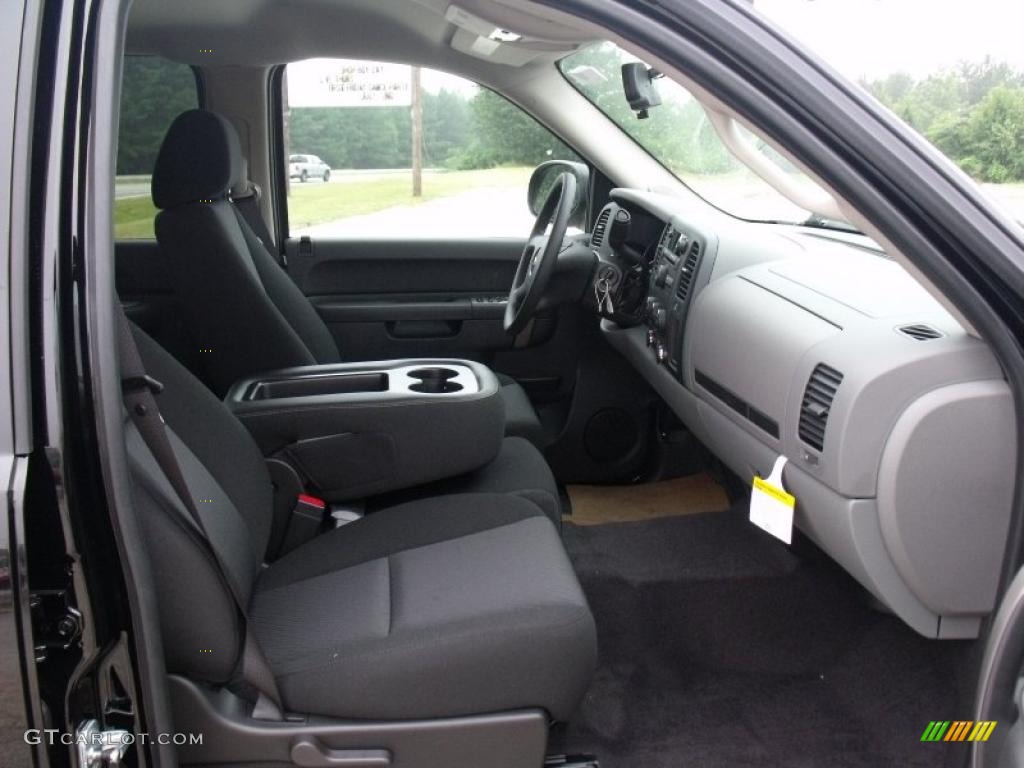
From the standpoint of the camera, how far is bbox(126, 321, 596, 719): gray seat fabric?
1185 mm

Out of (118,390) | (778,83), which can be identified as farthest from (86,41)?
(778,83)

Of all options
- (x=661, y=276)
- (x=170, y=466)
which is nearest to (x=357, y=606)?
(x=170, y=466)

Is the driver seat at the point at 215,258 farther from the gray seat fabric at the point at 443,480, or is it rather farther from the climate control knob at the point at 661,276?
the climate control knob at the point at 661,276

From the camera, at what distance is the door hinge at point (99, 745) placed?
1.00 meters

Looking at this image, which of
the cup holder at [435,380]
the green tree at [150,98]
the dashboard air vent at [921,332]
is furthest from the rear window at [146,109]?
the dashboard air vent at [921,332]

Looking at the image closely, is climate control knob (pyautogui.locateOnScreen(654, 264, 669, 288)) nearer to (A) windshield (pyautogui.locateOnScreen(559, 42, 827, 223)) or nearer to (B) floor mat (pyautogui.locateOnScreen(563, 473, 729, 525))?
(A) windshield (pyautogui.locateOnScreen(559, 42, 827, 223))

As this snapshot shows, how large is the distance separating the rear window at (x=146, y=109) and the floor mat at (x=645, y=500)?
1554 millimetres

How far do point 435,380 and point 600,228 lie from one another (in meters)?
0.87

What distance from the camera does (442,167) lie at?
3.05m

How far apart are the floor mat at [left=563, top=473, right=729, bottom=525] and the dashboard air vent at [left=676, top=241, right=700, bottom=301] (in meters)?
0.78

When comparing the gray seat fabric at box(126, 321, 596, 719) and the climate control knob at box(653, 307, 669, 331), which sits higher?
the climate control knob at box(653, 307, 669, 331)

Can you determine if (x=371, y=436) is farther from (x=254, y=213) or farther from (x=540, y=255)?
(x=254, y=213)

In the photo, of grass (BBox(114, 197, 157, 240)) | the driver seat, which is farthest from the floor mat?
grass (BBox(114, 197, 157, 240))

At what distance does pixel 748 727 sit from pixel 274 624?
38.9 inches
